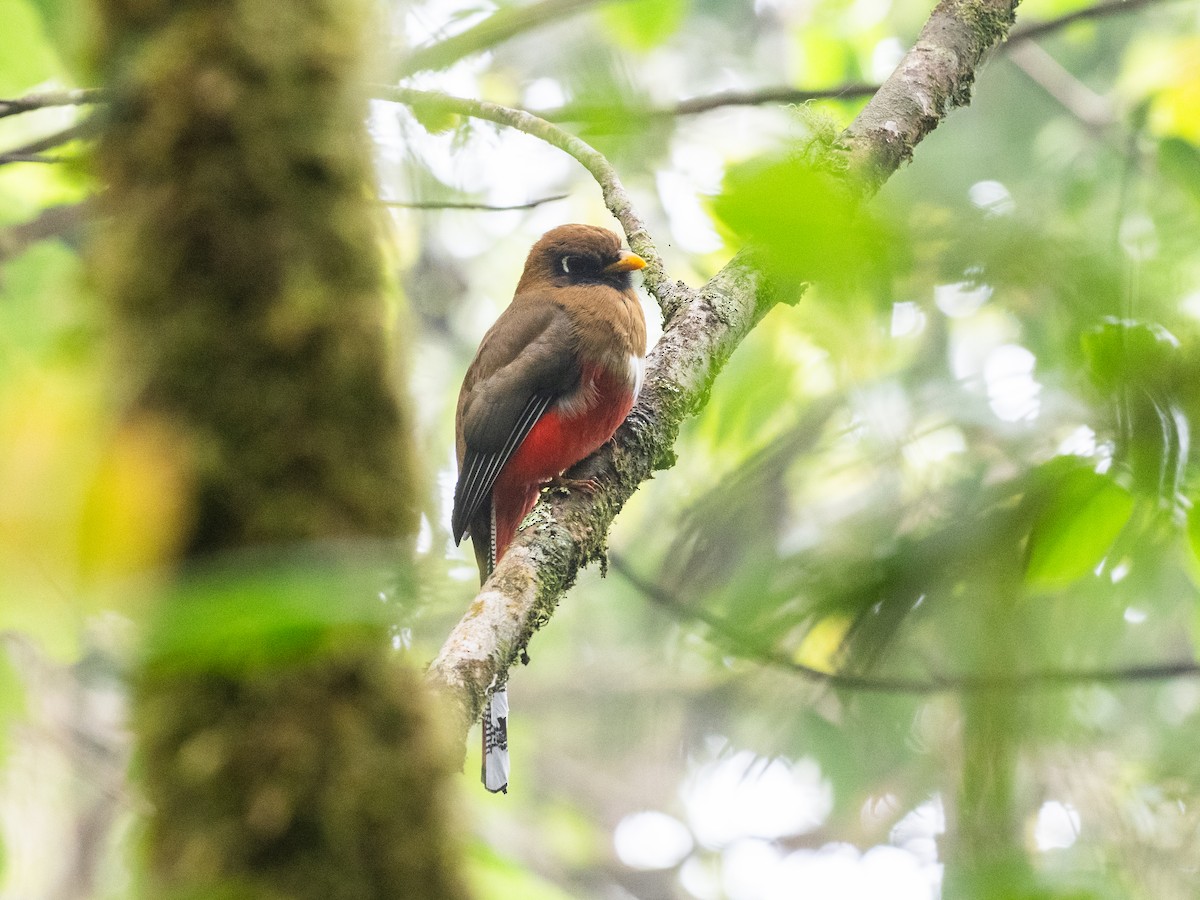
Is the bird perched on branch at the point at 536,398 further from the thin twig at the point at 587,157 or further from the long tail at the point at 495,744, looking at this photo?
the long tail at the point at 495,744

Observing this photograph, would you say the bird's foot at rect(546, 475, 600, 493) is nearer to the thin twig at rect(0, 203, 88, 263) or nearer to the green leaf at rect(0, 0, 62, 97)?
the thin twig at rect(0, 203, 88, 263)

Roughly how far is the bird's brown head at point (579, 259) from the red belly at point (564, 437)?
89 centimetres

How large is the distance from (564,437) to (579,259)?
1245 millimetres

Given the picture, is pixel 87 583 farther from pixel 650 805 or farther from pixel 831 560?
pixel 650 805

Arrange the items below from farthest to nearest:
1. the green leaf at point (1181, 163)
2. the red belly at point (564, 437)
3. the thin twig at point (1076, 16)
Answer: the red belly at point (564, 437), the thin twig at point (1076, 16), the green leaf at point (1181, 163)

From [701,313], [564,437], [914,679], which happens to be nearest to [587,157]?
[701,313]

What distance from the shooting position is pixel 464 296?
9.45 metres

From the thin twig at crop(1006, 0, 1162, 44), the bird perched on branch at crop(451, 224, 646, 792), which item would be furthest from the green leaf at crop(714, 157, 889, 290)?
the bird perched on branch at crop(451, 224, 646, 792)

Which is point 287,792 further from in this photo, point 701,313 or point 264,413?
point 701,313

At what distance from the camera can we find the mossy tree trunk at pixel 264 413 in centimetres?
88

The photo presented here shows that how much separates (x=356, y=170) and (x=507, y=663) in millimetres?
1414

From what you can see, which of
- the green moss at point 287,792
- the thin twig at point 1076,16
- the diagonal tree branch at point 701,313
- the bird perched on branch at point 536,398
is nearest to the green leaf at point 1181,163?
the green moss at point 287,792

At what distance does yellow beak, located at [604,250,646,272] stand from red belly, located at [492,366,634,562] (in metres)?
0.77

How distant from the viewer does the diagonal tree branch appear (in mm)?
2979
